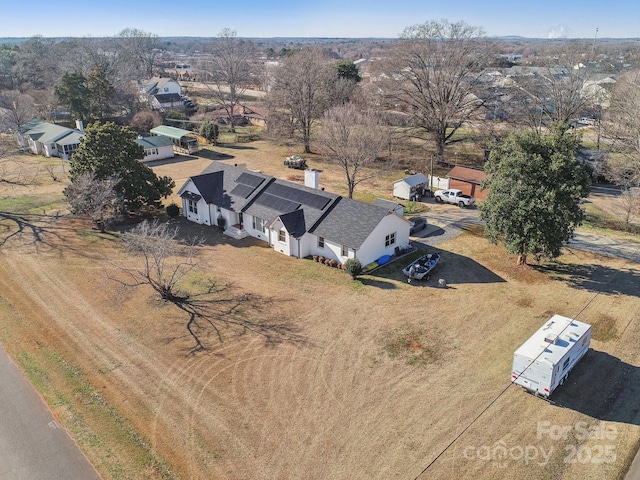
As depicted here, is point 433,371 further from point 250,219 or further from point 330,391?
point 250,219

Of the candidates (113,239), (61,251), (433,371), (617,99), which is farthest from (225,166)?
(617,99)

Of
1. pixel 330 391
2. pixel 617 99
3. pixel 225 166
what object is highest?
pixel 617 99

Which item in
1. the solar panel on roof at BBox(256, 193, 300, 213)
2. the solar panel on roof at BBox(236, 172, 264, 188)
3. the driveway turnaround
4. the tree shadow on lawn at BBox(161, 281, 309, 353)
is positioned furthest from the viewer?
the solar panel on roof at BBox(236, 172, 264, 188)

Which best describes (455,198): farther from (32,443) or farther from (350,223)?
(32,443)

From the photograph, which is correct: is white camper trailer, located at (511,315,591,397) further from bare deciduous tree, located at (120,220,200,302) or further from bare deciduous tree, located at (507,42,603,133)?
bare deciduous tree, located at (507,42,603,133)

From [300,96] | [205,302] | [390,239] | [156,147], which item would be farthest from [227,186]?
[300,96]

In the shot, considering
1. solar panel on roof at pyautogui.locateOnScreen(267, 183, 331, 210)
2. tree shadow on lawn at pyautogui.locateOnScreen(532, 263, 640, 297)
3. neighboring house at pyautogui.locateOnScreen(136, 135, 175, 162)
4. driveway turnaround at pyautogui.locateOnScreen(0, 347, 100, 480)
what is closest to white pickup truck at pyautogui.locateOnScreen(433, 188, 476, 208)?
tree shadow on lawn at pyautogui.locateOnScreen(532, 263, 640, 297)
